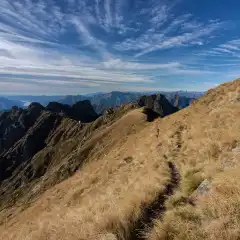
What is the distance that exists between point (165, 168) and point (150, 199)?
6591 millimetres

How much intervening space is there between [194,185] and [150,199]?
2355 mm

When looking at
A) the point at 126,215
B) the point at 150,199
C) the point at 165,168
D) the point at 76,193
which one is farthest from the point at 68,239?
the point at 76,193

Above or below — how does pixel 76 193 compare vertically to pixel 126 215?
below

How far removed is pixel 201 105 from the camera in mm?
41000

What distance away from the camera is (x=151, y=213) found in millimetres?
9836

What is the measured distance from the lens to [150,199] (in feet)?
35.9

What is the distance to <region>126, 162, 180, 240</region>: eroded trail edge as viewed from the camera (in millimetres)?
8242

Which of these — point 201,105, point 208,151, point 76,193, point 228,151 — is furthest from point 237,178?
point 201,105

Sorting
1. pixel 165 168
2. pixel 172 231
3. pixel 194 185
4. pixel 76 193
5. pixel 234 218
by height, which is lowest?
pixel 76 193

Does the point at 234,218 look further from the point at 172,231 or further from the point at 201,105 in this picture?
the point at 201,105

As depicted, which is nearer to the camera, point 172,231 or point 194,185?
point 172,231

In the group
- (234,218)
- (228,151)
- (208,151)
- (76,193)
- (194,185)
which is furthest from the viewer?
(76,193)

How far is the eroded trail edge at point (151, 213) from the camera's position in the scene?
8242 mm

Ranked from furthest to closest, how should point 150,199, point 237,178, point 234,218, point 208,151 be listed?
point 208,151
point 150,199
point 237,178
point 234,218
